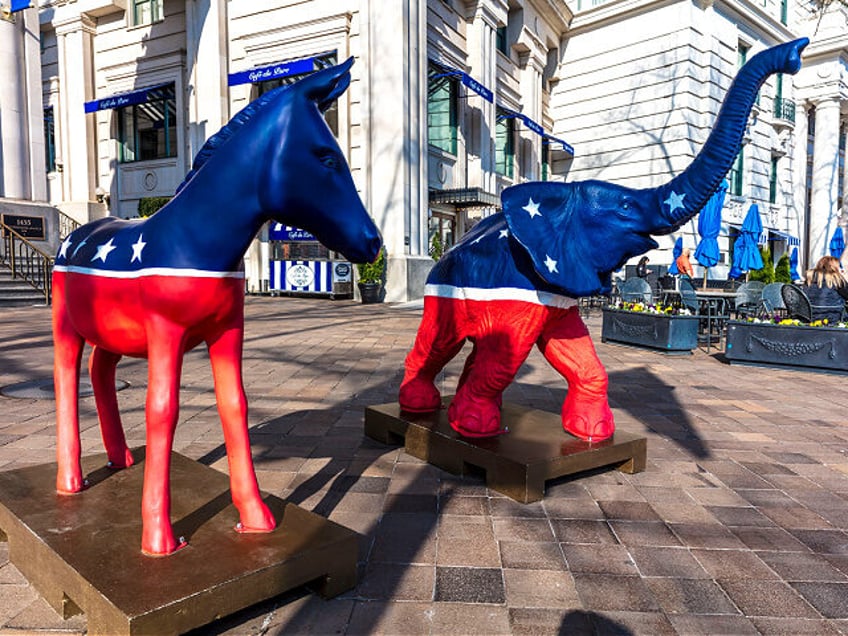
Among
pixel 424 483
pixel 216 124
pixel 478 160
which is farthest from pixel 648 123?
→ pixel 424 483

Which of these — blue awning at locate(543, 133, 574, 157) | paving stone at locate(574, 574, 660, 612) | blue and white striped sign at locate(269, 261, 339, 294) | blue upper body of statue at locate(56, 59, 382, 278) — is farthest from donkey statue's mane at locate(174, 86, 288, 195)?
blue awning at locate(543, 133, 574, 157)

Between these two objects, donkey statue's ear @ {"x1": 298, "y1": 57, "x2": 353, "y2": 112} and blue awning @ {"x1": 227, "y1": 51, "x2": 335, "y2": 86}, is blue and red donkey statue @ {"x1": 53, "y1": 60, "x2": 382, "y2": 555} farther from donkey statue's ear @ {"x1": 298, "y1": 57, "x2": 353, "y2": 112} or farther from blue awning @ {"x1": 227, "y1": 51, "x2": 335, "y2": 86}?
blue awning @ {"x1": 227, "y1": 51, "x2": 335, "y2": 86}

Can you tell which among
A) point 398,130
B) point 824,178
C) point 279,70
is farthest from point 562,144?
point 824,178

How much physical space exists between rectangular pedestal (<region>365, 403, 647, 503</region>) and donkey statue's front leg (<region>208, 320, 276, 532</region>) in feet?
4.02

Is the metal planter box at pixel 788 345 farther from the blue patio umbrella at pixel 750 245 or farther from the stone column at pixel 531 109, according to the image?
the stone column at pixel 531 109

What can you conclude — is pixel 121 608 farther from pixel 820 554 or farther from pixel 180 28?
pixel 180 28

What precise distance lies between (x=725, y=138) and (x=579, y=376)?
4.58 feet

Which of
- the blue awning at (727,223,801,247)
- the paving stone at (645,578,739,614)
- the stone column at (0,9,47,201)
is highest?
the stone column at (0,9,47,201)

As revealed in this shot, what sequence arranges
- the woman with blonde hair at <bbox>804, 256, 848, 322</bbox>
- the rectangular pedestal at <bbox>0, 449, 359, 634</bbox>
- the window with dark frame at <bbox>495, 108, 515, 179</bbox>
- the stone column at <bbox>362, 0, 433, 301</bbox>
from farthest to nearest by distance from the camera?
the window with dark frame at <bbox>495, 108, 515, 179</bbox>, the stone column at <bbox>362, 0, 433, 301</bbox>, the woman with blonde hair at <bbox>804, 256, 848, 322</bbox>, the rectangular pedestal at <bbox>0, 449, 359, 634</bbox>

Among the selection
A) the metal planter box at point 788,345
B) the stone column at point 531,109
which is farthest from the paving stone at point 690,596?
the stone column at point 531,109

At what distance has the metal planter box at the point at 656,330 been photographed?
312 inches

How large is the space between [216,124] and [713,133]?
16.4 meters

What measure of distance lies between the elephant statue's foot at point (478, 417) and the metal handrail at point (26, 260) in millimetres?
12927

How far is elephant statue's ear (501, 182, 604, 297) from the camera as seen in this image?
293 centimetres
